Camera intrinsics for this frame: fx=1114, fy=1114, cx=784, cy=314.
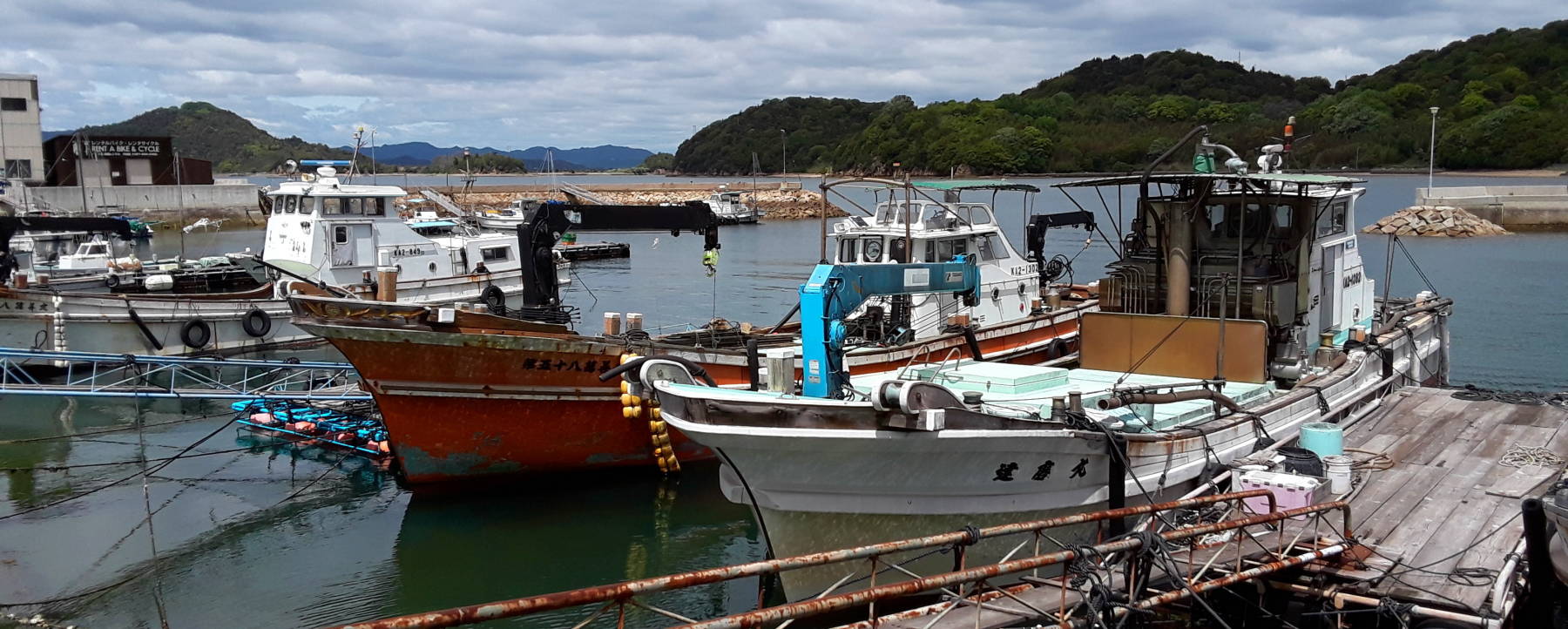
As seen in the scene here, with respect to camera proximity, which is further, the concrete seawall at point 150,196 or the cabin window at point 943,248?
the concrete seawall at point 150,196

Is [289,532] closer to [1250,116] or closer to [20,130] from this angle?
[20,130]

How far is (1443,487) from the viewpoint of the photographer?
10.5m

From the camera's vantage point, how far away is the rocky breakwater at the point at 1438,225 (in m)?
57.6

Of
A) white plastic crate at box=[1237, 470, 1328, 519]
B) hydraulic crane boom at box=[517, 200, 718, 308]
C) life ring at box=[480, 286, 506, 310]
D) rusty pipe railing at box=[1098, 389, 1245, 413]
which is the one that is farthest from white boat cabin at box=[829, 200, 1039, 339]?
white plastic crate at box=[1237, 470, 1328, 519]

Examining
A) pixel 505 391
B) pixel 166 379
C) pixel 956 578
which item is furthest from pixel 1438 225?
pixel 956 578

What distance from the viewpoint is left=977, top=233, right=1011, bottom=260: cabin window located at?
18.8 m

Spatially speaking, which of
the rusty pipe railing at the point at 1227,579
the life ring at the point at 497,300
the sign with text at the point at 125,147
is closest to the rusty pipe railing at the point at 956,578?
the rusty pipe railing at the point at 1227,579

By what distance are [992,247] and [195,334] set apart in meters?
18.8

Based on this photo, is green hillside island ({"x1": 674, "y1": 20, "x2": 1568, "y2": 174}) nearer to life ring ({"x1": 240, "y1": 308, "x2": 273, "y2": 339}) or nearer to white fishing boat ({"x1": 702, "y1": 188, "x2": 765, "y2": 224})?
white fishing boat ({"x1": 702, "y1": 188, "x2": 765, "y2": 224})

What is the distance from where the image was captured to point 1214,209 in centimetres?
1382

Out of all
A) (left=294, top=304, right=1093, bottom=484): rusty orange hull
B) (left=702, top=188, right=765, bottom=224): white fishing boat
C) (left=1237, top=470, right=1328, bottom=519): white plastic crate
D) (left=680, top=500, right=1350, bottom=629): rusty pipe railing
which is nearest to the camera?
(left=680, top=500, right=1350, bottom=629): rusty pipe railing

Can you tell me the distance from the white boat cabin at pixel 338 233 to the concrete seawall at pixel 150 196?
129ft

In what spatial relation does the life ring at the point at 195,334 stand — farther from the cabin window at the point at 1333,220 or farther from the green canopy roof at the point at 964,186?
the cabin window at the point at 1333,220

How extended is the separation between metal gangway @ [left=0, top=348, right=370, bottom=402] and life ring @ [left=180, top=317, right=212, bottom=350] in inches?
52.9
